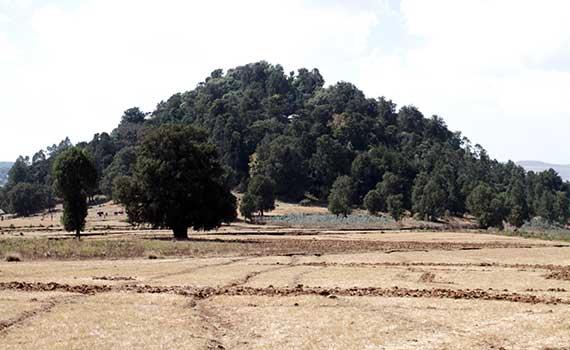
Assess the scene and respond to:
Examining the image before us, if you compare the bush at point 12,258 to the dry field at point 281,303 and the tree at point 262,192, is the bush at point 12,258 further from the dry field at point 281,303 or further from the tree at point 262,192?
the tree at point 262,192

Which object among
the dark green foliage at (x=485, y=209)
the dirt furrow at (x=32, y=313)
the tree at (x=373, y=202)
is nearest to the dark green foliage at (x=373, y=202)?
the tree at (x=373, y=202)

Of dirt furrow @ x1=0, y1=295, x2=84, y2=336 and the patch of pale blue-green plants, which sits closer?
dirt furrow @ x1=0, y1=295, x2=84, y2=336

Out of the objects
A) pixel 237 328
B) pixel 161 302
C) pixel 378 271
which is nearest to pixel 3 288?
pixel 161 302

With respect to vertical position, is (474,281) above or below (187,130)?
below

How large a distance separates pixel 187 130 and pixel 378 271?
48.3 meters

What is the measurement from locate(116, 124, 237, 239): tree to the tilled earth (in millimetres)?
32414

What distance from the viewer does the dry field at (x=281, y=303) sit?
2164cm

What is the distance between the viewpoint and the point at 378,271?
149ft

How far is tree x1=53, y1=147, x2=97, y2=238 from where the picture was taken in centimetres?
8900

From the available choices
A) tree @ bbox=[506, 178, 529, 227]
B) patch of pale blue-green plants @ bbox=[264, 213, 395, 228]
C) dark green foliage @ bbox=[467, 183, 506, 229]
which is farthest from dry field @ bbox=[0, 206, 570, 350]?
tree @ bbox=[506, 178, 529, 227]

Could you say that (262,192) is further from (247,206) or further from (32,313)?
(32,313)

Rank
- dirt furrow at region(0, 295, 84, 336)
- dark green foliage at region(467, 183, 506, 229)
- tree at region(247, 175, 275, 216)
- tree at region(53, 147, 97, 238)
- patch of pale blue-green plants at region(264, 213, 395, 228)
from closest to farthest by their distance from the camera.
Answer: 1. dirt furrow at region(0, 295, 84, 336)
2. tree at region(53, 147, 97, 238)
3. patch of pale blue-green plants at region(264, 213, 395, 228)
4. dark green foliage at region(467, 183, 506, 229)
5. tree at region(247, 175, 275, 216)

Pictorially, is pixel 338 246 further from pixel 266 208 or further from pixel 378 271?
pixel 266 208

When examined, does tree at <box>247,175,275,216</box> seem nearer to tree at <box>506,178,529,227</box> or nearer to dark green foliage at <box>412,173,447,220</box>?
dark green foliage at <box>412,173,447,220</box>
